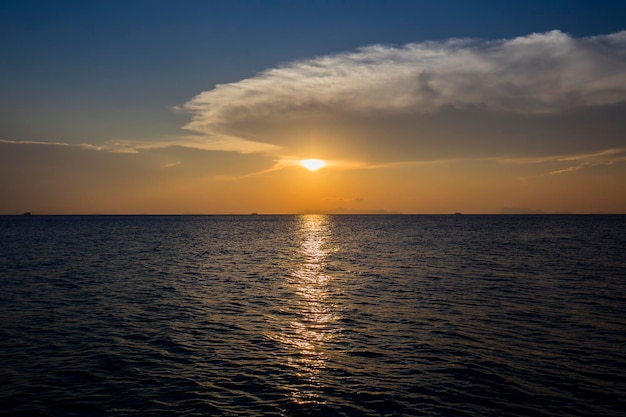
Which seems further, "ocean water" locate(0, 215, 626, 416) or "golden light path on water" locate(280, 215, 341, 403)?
"golden light path on water" locate(280, 215, 341, 403)

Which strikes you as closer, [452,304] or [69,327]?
[69,327]

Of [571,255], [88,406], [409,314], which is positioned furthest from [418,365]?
[571,255]

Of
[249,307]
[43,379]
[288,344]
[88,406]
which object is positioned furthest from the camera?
[249,307]

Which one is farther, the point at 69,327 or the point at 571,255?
the point at 571,255

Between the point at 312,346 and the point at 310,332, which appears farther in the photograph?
the point at 310,332

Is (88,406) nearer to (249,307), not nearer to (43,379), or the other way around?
(43,379)

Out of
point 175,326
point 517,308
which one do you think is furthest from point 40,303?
point 517,308

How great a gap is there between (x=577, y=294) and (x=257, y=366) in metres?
33.9

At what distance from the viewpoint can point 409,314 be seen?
33.4 metres

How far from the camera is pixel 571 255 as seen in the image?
77.1 metres

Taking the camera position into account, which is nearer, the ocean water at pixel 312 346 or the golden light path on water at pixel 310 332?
the ocean water at pixel 312 346

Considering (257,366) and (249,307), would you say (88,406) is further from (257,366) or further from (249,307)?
(249,307)

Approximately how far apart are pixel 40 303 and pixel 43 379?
64.4 ft

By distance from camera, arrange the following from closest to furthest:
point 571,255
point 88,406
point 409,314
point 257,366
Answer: point 88,406, point 257,366, point 409,314, point 571,255
